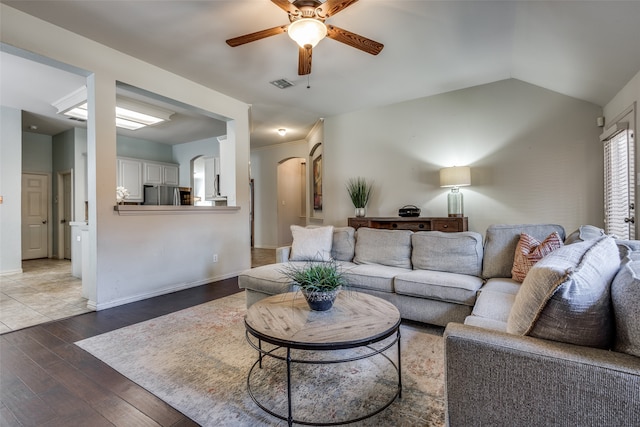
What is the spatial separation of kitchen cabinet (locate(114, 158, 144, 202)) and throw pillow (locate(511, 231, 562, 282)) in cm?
708

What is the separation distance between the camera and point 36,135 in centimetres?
661

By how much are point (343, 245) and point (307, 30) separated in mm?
2106

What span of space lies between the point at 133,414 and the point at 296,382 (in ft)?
2.78

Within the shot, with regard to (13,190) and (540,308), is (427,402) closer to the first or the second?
(540,308)

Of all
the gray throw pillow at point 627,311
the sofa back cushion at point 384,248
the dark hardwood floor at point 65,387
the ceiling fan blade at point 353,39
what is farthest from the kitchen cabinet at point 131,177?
the gray throw pillow at point 627,311

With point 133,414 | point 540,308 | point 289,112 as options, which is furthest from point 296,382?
point 289,112

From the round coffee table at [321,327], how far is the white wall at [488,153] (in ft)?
10.5

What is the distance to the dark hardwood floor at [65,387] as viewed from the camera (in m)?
1.51

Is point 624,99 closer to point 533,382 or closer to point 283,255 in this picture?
point 533,382

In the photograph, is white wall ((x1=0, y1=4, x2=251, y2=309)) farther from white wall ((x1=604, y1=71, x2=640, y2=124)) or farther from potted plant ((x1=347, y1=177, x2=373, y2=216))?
white wall ((x1=604, y1=71, x2=640, y2=124))

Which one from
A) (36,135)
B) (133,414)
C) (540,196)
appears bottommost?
(133,414)

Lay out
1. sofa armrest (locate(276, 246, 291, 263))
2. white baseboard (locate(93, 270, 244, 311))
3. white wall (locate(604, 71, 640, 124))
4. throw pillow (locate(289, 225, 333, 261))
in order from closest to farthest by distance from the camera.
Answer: white wall (locate(604, 71, 640, 124))
white baseboard (locate(93, 270, 244, 311))
throw pillow (locate(289, 225, 333, 261))
sofa armrest (locate(276, 246, 291, 263))

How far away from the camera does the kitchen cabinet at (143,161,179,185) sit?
7.14m

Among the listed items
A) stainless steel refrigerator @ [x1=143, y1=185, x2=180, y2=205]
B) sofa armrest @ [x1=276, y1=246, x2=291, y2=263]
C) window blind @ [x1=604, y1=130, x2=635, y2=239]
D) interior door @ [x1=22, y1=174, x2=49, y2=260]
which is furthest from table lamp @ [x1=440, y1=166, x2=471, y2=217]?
interior door @ [x1=22, y1=174, x2=49, y2=260]
